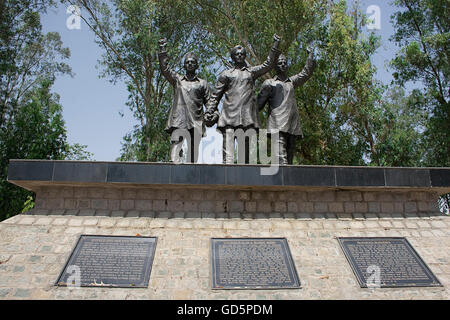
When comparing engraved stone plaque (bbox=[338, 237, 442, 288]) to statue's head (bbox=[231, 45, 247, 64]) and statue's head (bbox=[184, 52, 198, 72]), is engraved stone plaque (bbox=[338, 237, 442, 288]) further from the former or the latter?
statue's head (bbox=[184, 52, 198, 72])

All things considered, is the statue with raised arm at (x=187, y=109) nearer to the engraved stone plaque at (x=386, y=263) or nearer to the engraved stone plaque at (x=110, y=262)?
the engraved stone plaque at (x=110, y=262)

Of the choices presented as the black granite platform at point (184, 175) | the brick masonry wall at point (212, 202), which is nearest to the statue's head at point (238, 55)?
the black granite platform at point (184, 175)

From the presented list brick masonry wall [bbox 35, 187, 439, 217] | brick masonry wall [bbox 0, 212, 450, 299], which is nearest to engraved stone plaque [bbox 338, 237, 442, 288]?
brick masonry wall [bbox 0, 212, 450, 299]

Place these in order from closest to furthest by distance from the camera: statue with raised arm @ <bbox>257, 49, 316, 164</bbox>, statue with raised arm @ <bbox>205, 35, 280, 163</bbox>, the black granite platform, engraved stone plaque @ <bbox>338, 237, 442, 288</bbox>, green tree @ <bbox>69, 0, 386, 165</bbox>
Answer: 1. engraved stone plaque @ <bbox>338, 237, 442, 288</bbox>
2. the black granite platform
3. statue with raised arm @ <bbox>205, 35, 280, 163</bbox>
4. statue with raised arm @ <bbox>257, 49, 316, 164</bbox>
5. green tree @ <bbox>69, 0, 386, 165</bbox>

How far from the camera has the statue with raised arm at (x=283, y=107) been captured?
697 cm

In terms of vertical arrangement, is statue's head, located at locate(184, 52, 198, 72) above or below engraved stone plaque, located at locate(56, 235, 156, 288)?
above

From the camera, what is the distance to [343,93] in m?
12.6

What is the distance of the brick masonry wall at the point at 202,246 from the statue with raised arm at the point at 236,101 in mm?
1205

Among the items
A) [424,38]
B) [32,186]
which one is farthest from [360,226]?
[424,38]

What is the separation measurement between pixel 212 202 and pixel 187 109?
1.77m

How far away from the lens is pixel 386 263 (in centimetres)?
536

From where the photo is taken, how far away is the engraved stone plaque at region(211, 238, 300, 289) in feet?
16.4

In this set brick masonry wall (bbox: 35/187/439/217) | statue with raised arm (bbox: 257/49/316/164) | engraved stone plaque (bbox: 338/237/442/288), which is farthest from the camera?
statue with raised arm (bbox: 257/49/316/164)
